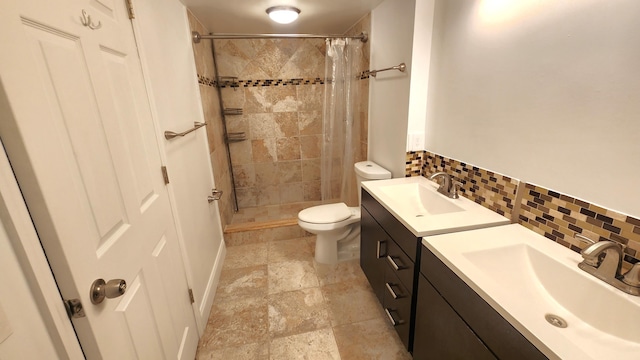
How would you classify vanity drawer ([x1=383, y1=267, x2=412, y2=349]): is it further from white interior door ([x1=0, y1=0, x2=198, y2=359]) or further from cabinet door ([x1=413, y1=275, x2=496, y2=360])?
white interior door ([x1=0, y1=0, x2=198, y2=359])

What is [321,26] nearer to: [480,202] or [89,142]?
[480,202]

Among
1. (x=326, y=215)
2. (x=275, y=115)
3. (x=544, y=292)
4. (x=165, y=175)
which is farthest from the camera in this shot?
(x=275, y=115)

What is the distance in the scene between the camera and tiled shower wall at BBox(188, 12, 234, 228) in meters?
2.08

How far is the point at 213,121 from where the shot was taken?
2.38 m

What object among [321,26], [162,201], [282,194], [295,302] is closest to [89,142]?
[162,201]

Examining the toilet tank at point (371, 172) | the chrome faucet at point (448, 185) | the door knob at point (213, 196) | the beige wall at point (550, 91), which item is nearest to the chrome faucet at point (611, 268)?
the beige wall at point (550, 91)

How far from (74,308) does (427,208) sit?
152cm

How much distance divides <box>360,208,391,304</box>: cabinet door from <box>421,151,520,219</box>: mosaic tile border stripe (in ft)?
1.65

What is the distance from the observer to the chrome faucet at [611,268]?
2.38 feet

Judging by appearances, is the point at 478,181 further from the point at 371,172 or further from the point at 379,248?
the point at 371,172

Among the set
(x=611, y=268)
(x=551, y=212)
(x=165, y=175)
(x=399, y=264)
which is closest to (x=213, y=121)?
(x=165, y=175)

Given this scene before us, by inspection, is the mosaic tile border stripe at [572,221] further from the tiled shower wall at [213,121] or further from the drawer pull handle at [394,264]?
the tiled shower wall at [213,121]

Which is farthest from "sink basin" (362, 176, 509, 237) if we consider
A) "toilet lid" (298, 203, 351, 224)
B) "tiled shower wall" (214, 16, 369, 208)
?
"tiled shower wall" (214, 16, 369, 208)

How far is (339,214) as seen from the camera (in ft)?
6.79
